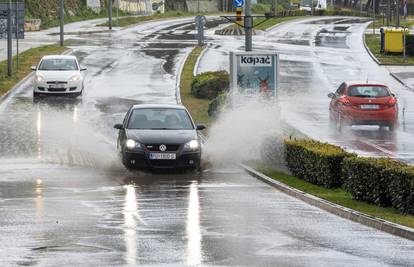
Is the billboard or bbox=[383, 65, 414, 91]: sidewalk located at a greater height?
the billboard

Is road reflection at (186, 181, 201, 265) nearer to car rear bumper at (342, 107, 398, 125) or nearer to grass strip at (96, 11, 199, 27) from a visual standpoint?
car rear bumper at (342, 107, 398, 125)

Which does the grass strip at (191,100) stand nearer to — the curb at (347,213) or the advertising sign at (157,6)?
the curb at (347,213)

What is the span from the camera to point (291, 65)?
63812 millimetres

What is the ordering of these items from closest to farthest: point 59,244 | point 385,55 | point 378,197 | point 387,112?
point 59,244 < point 378,197 < point 387,112 < point 385,55


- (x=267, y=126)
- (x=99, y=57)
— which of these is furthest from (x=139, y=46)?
(x=267, y=126)

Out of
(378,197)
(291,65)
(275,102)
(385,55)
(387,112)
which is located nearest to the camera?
(378,197)

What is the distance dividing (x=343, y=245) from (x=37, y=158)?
49.6 feet

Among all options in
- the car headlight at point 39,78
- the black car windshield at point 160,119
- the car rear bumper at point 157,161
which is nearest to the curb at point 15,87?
the car headlight at point 39,78

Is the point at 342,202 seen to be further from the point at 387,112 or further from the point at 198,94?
the point at 198,94

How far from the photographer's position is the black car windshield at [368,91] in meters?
39.3

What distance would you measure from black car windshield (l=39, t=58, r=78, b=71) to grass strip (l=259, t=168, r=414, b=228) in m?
22.0

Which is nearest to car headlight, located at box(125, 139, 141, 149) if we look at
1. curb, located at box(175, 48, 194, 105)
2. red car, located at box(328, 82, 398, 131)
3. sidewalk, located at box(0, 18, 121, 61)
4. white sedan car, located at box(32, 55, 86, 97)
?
red car, located at box(328, 82, 398, 131)

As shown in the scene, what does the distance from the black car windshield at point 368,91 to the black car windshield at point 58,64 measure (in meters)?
13.2

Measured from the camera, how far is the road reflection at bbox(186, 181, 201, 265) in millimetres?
14531
